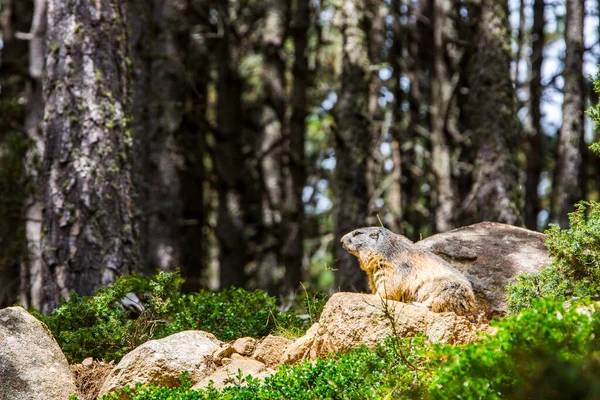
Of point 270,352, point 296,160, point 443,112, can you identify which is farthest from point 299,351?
point 296,160

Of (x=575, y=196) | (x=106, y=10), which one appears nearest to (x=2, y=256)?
(x=106, y=10)

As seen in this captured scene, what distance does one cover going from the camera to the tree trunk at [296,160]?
1786 cm

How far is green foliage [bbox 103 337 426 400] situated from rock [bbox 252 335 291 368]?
70 cm

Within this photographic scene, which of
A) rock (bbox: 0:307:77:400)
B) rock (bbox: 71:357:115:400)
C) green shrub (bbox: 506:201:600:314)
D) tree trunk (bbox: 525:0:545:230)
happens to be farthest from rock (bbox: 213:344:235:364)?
tree trunk (bbox: 525:0:545:230)

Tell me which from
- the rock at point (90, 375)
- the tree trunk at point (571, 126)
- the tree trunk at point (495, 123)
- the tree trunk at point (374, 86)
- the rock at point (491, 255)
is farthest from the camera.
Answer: the tree trunk at point (374, 86)

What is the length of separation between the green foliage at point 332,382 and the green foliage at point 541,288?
39.6 inches

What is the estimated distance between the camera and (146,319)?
25.9 feet

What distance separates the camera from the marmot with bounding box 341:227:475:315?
675cm

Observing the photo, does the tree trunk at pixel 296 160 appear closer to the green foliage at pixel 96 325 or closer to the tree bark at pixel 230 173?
the tree bark at pixel 230 173

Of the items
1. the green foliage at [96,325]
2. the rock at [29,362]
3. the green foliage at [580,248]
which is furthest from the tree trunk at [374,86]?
the rock at [29,362]

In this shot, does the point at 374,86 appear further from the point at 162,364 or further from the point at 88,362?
the point at 162,364

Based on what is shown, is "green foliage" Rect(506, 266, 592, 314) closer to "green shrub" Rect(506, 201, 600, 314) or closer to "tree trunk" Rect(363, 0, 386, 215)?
"green shrub" Rect(506, 201, 600, 314)

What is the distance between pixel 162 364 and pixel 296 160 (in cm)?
1180

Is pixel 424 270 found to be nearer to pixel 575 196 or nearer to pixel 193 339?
pixel 193 339
